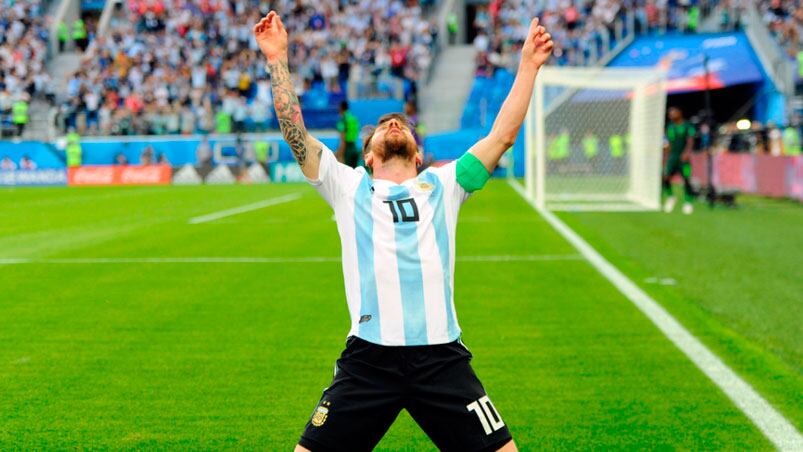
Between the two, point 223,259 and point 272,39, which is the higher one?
point 272,39

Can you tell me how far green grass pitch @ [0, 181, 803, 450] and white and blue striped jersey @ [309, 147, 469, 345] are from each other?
4.94 feet

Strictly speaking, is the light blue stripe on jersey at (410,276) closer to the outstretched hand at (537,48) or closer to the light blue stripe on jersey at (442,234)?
the light blue stripe on jersey at (442,234)

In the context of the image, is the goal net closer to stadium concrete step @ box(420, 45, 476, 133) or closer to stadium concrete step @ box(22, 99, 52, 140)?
stadium concrete step @ box(420, 45, 476, 133)

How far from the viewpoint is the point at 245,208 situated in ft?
70.2

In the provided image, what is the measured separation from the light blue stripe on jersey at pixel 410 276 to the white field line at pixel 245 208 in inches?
573

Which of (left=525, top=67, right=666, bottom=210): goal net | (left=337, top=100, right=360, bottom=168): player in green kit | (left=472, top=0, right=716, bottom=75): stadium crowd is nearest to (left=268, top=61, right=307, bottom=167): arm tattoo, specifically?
(left=337, top=100, right=360, bottom=168): player in green kit

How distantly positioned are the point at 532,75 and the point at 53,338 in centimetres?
487

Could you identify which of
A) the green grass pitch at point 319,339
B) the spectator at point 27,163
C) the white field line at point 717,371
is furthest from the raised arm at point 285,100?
the spectator at point 27,163

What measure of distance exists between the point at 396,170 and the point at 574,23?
38.2m

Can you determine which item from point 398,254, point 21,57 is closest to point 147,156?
point 21,57

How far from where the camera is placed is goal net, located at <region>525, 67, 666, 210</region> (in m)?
22.4

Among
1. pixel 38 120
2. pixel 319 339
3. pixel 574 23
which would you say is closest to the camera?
pixel 319 339

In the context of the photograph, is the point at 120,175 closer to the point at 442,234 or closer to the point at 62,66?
the point at 62,66

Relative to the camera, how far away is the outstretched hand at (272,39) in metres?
3.54
